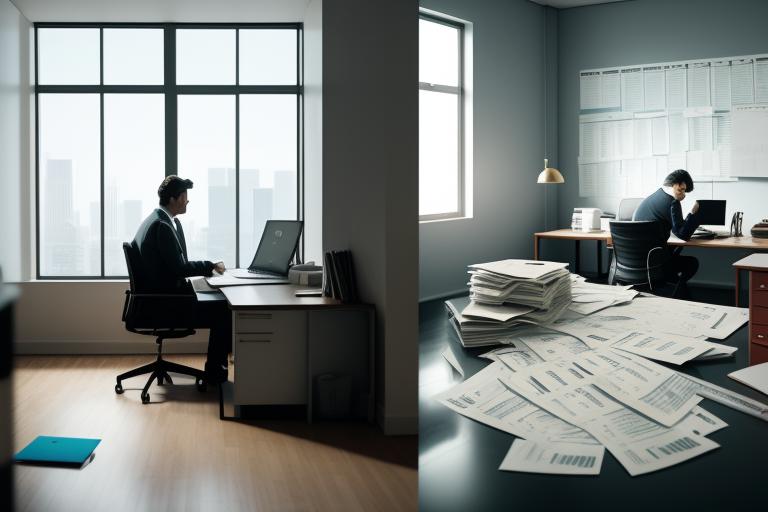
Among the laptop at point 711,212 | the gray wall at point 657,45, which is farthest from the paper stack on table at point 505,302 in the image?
the gray wall at point 657,45

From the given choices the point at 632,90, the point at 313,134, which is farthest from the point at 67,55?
the point at 632,90

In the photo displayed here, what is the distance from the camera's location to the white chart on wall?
800 cm

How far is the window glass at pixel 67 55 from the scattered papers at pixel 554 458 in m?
4.89

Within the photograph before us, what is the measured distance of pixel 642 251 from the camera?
6.55m

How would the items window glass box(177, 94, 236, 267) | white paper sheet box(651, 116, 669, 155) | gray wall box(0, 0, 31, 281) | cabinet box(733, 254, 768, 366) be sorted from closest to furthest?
cabinet box(733, 254, 768, 366)
gray wall box(0, 0, 31, 281)
window glass box(177, 94, 236, 267)
white paper sheet box(651, 116, 669, 155)

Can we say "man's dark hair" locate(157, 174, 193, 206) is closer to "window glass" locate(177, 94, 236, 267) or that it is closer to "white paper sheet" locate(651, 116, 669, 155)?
"window glass" locate(177, 94, 236, 267)

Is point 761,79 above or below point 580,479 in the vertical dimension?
above

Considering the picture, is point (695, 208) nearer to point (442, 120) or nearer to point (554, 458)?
point (442, 120)

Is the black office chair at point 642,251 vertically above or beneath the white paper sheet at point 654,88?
beneath

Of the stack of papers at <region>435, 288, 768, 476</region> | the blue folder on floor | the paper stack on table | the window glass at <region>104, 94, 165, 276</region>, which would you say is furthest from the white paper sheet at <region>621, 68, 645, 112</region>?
the blue folder on floor

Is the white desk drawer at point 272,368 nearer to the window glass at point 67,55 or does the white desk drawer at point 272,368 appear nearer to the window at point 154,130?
the window at point 154,130

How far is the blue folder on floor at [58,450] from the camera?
3.31 m

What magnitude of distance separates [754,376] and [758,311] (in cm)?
33

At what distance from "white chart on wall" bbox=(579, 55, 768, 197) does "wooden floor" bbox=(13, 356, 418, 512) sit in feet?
19.9
